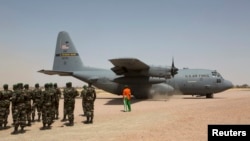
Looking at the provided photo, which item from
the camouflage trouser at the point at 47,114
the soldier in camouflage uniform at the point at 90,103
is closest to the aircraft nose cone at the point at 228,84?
the soldier in camouflage uniform at the point at 90,103

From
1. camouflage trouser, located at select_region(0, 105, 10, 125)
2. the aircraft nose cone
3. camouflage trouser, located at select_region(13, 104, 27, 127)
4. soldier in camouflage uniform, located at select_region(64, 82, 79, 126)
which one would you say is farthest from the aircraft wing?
camouflage trouser, located at select_region(13, 104, 27, 127)

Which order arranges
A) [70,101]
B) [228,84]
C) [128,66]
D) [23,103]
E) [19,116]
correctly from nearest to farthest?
[19,116] < [23,103] < [70,101] < [128,66] < [228,84]

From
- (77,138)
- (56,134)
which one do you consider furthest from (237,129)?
(56,134)

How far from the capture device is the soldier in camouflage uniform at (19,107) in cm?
1200

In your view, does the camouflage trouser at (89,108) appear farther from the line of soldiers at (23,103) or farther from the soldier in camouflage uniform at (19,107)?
the soldier in camouflage uniform at (19,107)

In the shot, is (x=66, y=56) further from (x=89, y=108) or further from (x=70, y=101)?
(x=89, y=108)

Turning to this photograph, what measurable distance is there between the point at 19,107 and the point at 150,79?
19.2m

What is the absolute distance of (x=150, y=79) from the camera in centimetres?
2959

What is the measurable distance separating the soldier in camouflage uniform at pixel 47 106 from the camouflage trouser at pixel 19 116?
3.26 feet

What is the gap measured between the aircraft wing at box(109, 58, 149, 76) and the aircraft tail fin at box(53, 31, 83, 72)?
7.20 meters

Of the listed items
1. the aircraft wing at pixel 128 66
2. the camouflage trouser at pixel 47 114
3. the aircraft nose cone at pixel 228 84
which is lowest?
the camouflage trouser at pixel 47 114

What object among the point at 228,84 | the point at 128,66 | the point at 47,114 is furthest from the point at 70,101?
the point at 228,84

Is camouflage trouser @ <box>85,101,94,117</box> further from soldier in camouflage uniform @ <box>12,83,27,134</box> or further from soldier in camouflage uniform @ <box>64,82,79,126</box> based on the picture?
soldier in camouflage uniform @ <box>12,83,27,134</box>

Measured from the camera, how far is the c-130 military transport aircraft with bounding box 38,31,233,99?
2908cm
